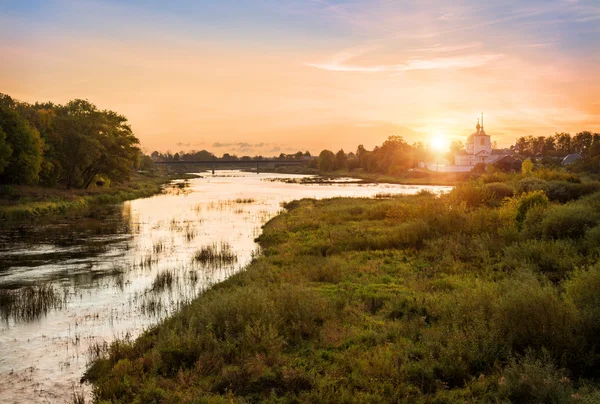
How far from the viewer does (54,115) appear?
2719 inches

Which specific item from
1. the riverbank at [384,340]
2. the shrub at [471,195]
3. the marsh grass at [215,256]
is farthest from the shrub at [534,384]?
the shrub at [471,195]

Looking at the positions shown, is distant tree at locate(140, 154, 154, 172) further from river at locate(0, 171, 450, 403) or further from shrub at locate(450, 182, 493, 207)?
shrub at locate(450, 182, 493, 207)

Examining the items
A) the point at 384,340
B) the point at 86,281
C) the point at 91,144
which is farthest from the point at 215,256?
the point at 91,144

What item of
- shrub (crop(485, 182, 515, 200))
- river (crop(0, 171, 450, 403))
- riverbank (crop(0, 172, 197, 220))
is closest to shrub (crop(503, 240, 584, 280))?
river (crop(0, 171, 450, 403))

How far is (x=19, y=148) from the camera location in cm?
5497

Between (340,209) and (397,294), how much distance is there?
28646mm

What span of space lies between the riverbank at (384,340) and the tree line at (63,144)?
46.5 m

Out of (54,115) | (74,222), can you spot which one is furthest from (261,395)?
(54,115)

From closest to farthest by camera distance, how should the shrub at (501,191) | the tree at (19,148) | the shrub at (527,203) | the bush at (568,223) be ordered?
the bush at (568,223)
the shrub at (527,203)
the shrub at (501,191)
the tree at (19,148)

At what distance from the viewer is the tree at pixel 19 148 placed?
5472cm

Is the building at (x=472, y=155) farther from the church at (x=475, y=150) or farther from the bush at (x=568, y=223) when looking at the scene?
the bush at (x=568, y=223)

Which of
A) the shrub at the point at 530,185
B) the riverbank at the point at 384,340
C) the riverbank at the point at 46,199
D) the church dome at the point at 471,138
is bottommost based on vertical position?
the riverbank at the point at 384,340

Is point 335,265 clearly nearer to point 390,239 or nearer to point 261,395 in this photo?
point 390,239

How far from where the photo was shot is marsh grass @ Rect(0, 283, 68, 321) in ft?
57.1
